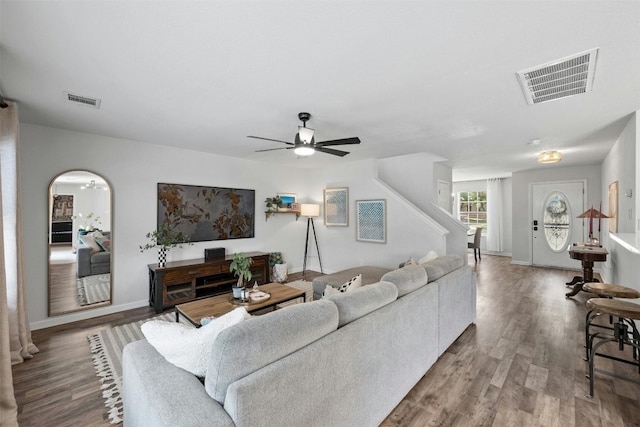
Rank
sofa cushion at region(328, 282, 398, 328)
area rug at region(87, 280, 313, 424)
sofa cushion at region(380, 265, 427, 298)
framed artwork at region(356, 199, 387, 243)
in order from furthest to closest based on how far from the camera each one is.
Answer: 1. framed artwork at region(356, 199, 387, 243)
2. sofa cushion at region(380, 265, 427, 298)
3. area rug at region(87, 280, 313, 424)
4. sofa cushion at region(328, 282, 398, 328)

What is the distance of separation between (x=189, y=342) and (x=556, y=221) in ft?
26.4

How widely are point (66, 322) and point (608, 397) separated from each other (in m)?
5.55

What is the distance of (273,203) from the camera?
5645 mm

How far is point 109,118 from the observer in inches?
119

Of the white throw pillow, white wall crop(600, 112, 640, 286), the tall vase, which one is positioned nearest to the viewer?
the white throw pillow

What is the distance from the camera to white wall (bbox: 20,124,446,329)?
3283 mm

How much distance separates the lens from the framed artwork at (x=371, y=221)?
17.5ft

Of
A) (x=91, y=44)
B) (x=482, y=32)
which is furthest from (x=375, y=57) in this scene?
(x=91, y=44)

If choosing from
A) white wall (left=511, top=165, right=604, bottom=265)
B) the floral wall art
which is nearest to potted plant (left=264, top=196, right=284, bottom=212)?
the floral wall art

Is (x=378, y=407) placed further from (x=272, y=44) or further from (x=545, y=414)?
(x=272, y=44)

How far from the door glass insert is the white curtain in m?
1.50

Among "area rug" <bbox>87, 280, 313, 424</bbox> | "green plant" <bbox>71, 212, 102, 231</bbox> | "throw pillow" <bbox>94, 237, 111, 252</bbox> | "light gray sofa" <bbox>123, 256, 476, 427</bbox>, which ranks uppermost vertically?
"green plant" <bbox>71, 212, 102, 231</bbox>

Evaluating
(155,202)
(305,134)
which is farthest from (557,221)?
(155,202)

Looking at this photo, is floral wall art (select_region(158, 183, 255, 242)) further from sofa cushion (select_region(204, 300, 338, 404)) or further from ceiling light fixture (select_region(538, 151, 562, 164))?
ceiling light fixture (select_region(538, 151, 562, 164))
